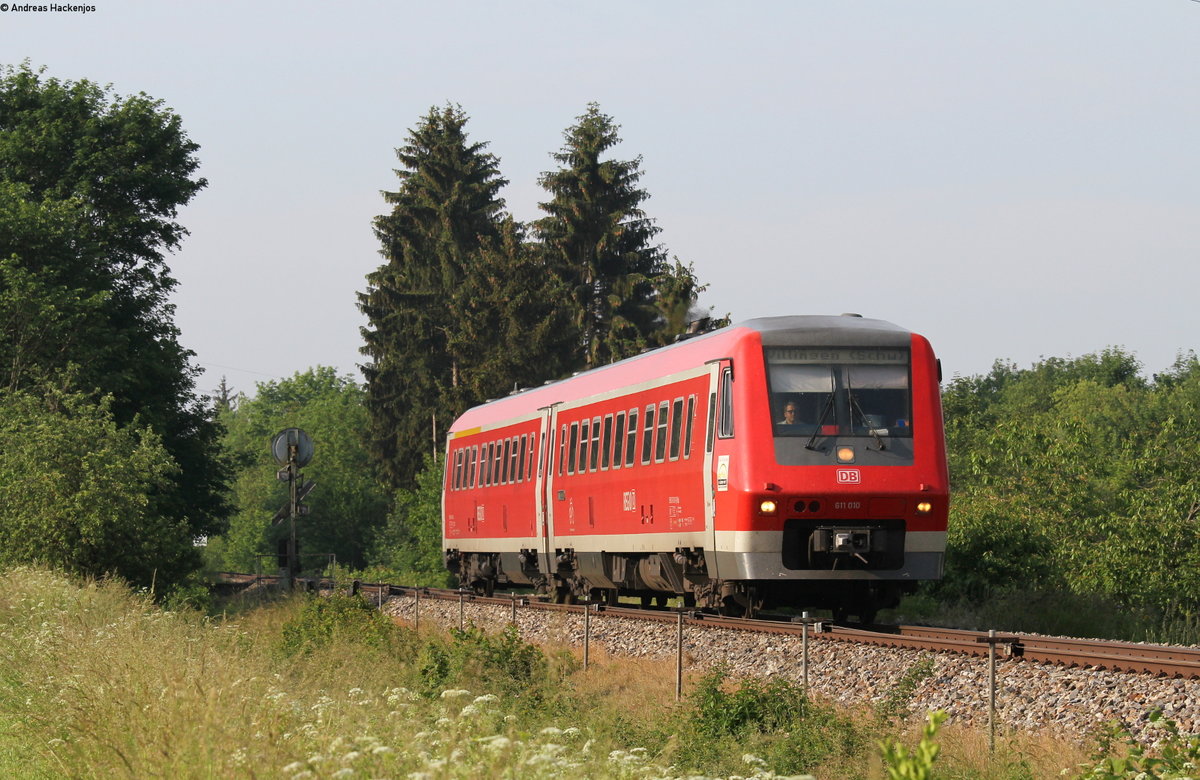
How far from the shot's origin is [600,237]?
6606 cm

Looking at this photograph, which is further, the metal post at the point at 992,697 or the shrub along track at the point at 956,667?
the metal post at the point at 992,697

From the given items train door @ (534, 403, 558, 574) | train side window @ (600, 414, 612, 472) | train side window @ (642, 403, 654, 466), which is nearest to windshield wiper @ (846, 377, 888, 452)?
train side window @ (642, 403, 654, 466)

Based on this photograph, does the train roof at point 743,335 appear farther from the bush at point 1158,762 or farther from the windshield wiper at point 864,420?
the bush at point 1158,762

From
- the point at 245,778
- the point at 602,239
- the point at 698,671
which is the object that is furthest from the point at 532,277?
the point at 245,778

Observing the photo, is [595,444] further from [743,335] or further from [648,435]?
[743,335]

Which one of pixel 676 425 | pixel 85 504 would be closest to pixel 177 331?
pixel 85 504

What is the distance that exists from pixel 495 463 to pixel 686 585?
9305 mm

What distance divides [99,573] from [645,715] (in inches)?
643

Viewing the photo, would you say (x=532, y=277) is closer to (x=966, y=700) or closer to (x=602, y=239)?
(x=602, y=239)

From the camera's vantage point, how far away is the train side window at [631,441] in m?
21.7

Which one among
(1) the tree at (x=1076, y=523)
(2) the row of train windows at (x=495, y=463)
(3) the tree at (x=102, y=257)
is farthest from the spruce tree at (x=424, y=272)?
(2) the row of train windows at (x=495, y=463)

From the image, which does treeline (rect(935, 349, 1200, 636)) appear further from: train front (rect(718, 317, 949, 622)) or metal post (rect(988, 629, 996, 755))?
metal post (rect(988, 629, 996, 755))

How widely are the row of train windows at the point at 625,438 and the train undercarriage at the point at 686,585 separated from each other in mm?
1254

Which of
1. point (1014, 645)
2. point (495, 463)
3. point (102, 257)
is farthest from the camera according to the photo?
point (102, 257)
